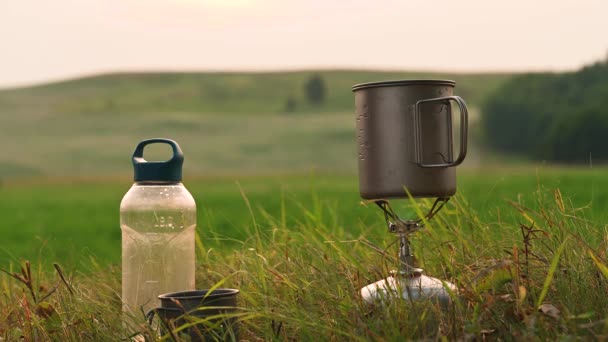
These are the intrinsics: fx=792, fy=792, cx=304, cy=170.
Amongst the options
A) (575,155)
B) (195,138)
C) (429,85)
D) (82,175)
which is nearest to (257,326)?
(429,85)

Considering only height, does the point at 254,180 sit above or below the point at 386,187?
below

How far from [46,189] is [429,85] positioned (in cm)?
4280

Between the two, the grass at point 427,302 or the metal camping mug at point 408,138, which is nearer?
the grass at point 427,302

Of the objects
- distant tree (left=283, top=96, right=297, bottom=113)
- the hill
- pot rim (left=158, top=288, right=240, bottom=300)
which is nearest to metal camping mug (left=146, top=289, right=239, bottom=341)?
pot rim (left=158, top=288, right=240, bottom=300)

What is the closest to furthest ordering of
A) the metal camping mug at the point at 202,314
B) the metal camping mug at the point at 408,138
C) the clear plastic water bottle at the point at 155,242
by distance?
the metal camping mug at the point at 202,314
the metal camping mug at the point at 408,138
the clear plastic water bottle at the point at 155,242

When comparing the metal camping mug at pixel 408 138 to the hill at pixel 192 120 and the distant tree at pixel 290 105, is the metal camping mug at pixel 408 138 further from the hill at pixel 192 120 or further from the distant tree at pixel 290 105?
the distant tree at pixel 290 105

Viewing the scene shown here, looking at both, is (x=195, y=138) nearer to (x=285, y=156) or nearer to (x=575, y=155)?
(x=285, y=156)

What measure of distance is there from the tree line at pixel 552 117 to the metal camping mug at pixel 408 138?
1767 inches

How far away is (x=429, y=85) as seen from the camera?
3.62 metres

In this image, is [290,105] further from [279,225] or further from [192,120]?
[279,225]

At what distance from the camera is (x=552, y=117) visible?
56250 millimetres

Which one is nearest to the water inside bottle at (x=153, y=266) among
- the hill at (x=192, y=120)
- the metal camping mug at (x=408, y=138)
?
the metal camping mug at (x=408, y=138)

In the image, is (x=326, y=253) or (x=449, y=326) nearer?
(x=449, y=326)

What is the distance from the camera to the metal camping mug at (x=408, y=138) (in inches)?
141
